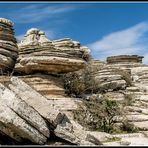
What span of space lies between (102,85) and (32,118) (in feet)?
49.2

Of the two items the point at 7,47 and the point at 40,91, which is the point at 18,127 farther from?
the point at 7,47

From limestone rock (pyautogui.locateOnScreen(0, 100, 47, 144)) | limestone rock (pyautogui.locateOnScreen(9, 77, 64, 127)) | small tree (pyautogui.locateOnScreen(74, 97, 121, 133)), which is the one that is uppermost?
small tree (pyautogui.locateOnScreen(74, 97, 121, 133))

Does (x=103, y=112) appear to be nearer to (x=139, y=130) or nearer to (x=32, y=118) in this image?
(x=139, y=130)

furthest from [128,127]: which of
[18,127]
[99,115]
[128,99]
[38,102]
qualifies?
[18,127]

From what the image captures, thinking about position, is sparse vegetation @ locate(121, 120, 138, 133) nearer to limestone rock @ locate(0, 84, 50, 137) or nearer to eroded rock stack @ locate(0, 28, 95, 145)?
eroded rock stack @ locate(0, 28, 95, 145)

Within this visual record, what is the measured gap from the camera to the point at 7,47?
27.3 m

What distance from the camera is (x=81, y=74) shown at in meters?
30.6

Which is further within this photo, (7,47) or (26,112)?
(7,47)

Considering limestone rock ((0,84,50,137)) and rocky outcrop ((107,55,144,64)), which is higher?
rocky outcrop ((107,55,144,64))

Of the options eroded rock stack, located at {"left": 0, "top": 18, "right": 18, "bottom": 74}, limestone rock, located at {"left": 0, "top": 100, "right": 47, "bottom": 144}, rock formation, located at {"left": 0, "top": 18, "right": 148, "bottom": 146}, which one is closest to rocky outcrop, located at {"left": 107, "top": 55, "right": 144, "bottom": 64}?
rock formation, located at {"left": 0, "top": 18, "right": 148, "bottom": 146}

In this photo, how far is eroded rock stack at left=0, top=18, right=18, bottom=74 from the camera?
2660 centimetres

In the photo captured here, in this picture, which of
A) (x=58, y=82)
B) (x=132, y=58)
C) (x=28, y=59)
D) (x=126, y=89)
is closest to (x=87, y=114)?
(x=58, y=82)

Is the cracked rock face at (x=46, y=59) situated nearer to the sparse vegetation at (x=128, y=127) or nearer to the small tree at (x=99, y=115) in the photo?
the small tree at (x=99, y=115)

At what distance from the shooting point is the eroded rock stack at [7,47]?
2660 cm
